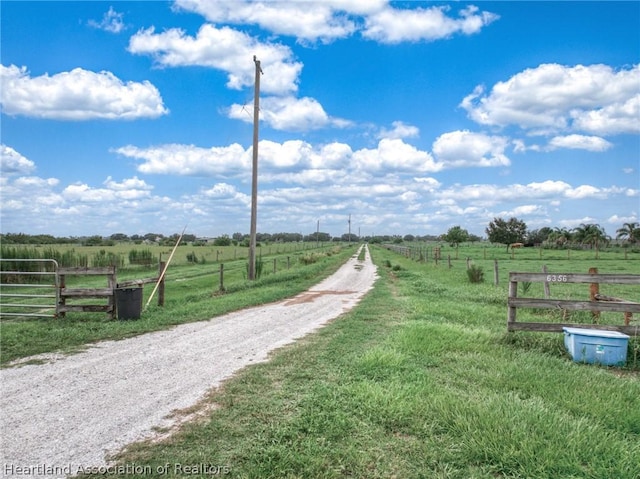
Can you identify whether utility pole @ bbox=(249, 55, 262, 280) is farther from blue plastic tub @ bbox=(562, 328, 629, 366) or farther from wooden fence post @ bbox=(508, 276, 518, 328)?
blue plastic tub @ bbox=(562, 328, 629, 366)

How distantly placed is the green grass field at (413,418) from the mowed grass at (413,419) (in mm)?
14

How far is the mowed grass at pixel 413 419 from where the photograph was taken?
347 cm

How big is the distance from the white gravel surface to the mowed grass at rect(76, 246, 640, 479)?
38 centimetres

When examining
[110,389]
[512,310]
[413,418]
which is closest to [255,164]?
[512,310]

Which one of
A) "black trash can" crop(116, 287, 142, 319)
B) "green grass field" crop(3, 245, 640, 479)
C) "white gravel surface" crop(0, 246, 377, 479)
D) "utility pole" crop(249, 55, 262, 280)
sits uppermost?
"utility pole" crop(249, 55, 262, 280)

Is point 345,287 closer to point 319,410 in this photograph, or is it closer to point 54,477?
point 319,410

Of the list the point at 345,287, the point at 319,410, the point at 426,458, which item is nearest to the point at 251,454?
the point at 319,410

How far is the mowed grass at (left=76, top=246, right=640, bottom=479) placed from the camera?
11.4ft

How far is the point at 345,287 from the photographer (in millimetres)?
19047

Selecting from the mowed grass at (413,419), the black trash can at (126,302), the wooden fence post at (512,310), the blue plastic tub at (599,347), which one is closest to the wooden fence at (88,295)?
the black trash can at (126,302)

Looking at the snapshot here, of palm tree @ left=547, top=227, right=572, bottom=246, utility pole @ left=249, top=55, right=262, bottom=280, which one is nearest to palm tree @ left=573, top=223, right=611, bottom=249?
palm tree @ left=547, top=227, right=572, bottom=246

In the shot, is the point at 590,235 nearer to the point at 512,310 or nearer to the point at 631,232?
the point at 631,232

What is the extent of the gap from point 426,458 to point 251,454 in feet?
4.61

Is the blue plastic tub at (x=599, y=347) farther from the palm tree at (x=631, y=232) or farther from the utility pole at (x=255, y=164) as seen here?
the palm tree at (x=631, y=232)
